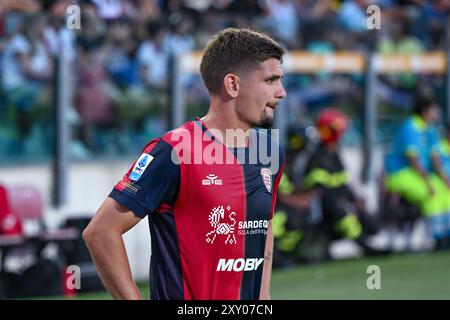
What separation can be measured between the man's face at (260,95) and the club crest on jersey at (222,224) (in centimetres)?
37

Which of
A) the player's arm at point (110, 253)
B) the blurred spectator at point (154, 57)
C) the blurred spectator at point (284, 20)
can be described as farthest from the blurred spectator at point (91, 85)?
the player's arm at point (110, 253)

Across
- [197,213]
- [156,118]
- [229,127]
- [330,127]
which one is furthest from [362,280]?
[197,213]

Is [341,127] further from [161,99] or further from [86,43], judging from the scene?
[86,43]

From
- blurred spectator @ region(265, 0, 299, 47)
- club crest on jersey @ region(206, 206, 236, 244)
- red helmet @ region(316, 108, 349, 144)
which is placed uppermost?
blurred spectator @ region(265, 0, 299, 47)

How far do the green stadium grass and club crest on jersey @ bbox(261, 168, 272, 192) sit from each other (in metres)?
5.24

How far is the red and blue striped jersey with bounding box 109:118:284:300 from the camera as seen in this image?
4.29 m

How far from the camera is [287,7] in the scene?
14.3 metres

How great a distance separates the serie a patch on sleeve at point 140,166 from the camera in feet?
14.1

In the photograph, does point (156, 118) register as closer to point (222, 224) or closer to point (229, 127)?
point (229, 127)

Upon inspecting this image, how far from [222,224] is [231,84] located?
56 centimetres

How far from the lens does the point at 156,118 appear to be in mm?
11797

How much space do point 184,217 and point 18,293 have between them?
599 cm

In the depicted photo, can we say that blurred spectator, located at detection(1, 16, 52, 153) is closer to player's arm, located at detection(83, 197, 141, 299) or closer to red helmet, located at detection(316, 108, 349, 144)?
red helmet, located at detection(316, 108, 349, 144)

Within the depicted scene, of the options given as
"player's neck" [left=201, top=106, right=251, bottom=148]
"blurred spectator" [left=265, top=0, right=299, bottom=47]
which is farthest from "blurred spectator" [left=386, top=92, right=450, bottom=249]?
"player's neck" [left=201, top=106, right=251, bottom=148]
